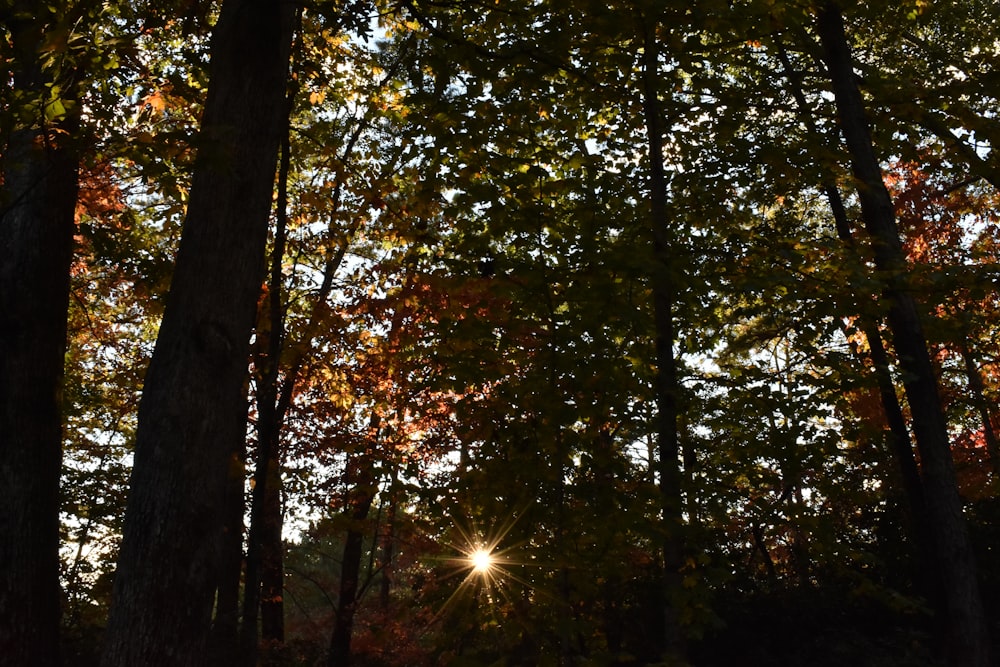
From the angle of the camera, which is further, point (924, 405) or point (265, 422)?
point (265, 422)

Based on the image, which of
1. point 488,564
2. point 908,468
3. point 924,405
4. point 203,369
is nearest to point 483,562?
point 488,564

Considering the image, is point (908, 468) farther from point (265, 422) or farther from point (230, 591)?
point (230, 591)

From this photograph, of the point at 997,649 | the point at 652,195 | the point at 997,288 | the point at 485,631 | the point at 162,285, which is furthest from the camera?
the point at 997,649

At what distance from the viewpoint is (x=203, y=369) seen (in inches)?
141

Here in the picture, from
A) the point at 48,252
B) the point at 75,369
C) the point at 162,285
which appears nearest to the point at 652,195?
the point at 48,252

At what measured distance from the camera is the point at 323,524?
7816 mm

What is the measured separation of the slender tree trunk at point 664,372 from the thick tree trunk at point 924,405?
6.59 feet

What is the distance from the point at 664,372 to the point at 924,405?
3.35m

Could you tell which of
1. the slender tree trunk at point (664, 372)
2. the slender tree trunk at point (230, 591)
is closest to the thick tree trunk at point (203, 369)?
the slender tree trunk at point (664, 372)

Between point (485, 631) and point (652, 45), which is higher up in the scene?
point (652, 45)

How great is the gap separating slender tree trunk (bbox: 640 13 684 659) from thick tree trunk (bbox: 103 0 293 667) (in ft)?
10.2

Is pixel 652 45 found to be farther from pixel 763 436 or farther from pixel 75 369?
pixel 75 369

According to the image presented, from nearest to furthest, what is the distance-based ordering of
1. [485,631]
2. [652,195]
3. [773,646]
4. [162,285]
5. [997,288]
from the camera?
[485,631], [997,288], [652,195], [162,285], [773,646]

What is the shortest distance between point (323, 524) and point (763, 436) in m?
4.60
